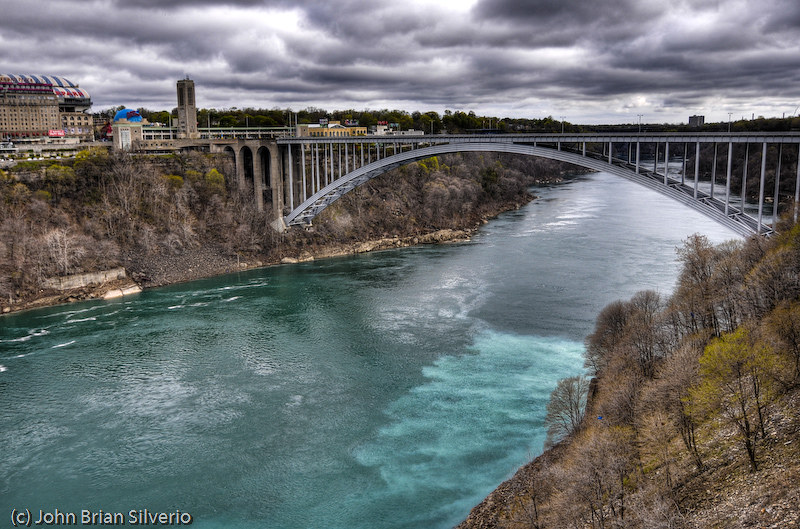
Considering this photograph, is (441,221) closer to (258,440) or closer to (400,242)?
(400,242)

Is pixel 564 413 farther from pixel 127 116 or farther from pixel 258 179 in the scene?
pixel 127 116

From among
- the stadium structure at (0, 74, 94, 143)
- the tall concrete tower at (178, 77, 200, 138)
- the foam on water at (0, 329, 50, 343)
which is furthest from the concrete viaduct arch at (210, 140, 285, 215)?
the foam on water at (0, 329, 50, 343)

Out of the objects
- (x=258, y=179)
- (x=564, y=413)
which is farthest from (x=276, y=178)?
(x=564, y=413)

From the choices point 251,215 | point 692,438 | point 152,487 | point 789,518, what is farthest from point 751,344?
point 251,215

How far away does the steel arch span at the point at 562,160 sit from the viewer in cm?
1984

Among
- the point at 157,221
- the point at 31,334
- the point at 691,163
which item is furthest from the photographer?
the point at 691,163

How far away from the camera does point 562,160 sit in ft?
85.5

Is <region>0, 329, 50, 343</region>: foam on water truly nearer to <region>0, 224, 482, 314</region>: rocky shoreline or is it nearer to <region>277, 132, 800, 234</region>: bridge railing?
<region>0, 224, 482, 314</region>: rocky shoreline

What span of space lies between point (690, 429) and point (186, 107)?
41.5 meters

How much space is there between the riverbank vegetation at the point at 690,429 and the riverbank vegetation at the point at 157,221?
23119mm

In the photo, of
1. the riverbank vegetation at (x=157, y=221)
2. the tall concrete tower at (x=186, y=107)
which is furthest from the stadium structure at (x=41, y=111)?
the riverbank vegetation at (x=157, y=221)

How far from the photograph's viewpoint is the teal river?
540 inches

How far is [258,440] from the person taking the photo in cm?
1576

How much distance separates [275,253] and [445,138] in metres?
12.3
